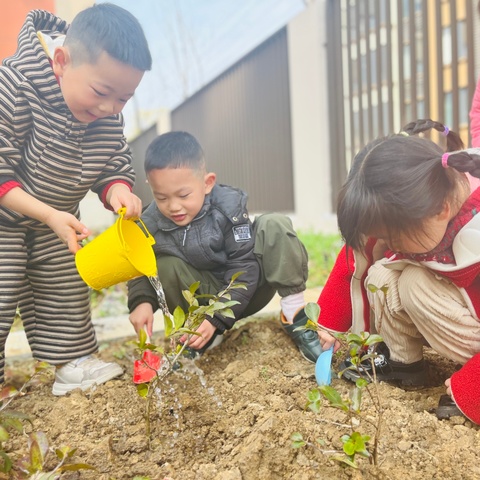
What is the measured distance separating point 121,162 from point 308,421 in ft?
3.32

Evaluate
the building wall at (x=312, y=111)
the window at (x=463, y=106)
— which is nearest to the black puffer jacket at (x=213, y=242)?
the window at (x=463, y=106)

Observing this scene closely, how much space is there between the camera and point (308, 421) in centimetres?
131

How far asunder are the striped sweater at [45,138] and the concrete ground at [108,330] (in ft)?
3.49

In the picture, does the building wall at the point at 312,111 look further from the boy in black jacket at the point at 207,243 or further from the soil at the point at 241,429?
the soil at the point at 241,429

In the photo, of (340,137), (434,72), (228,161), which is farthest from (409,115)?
(228,161)

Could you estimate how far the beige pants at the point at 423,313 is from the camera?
57.9 inches

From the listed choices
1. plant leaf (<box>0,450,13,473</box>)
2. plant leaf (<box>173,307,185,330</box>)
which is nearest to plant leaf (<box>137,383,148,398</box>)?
plant leaf (<box>173,307,185,330</box>)

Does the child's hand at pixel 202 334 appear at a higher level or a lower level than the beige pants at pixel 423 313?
lower

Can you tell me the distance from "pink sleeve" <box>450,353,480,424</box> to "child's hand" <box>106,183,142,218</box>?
3.29ft

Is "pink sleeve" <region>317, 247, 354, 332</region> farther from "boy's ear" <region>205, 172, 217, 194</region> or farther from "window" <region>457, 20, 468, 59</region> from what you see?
"window" <region>457, 20, 468, 59</region>

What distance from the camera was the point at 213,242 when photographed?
6.21ft

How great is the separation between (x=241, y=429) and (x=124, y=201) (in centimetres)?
74

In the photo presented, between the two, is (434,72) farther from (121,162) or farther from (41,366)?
(41,366)

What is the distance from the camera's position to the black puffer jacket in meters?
1.90
